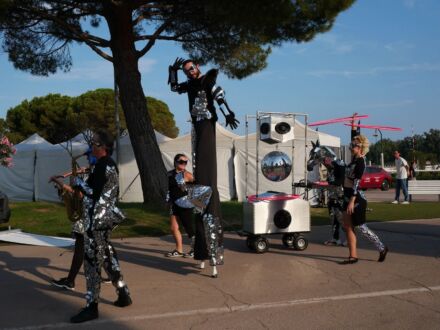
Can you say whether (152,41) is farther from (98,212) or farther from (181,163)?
(98,212)

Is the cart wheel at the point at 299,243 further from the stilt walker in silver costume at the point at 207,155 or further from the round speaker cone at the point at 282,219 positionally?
the stilt walker in silver costume at the point at 207,155

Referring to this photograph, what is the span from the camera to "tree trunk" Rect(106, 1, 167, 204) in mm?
13742

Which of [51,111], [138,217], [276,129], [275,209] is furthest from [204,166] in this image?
[51,111]

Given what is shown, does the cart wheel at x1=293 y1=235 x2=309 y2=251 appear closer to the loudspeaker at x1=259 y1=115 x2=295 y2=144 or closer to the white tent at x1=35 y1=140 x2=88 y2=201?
the loudspeaker at x1=259 y1=115 x2=295 y2=144

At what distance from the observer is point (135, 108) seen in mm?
13766

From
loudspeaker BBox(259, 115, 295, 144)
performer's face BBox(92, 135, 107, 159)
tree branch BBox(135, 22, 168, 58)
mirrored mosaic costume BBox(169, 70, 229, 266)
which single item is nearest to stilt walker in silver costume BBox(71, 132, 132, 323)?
performer's face BBox(92, 135, 107, 159)

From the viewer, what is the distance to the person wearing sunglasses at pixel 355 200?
7289 mm

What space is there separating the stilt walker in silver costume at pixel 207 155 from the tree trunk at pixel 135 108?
7.13 m

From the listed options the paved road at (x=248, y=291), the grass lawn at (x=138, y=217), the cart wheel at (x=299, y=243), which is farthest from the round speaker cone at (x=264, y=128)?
the grass lawn at (x=138, y=217)

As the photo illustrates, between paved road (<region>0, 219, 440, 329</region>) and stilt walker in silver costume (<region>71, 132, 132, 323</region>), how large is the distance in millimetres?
342

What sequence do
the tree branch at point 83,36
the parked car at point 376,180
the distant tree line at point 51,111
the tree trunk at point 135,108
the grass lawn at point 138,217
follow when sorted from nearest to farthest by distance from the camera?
the grass lawn at point 138,217 → the tree trunk at point 135,108 → the tree branch at point 83,36 → the parked car at point 376,180 → the distant tree line at point 51,111

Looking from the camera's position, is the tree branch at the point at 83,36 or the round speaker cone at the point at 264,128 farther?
the tree branch at the point at 83,36

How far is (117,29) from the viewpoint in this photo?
45.7 ft

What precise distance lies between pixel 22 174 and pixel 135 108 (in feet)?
33.0
